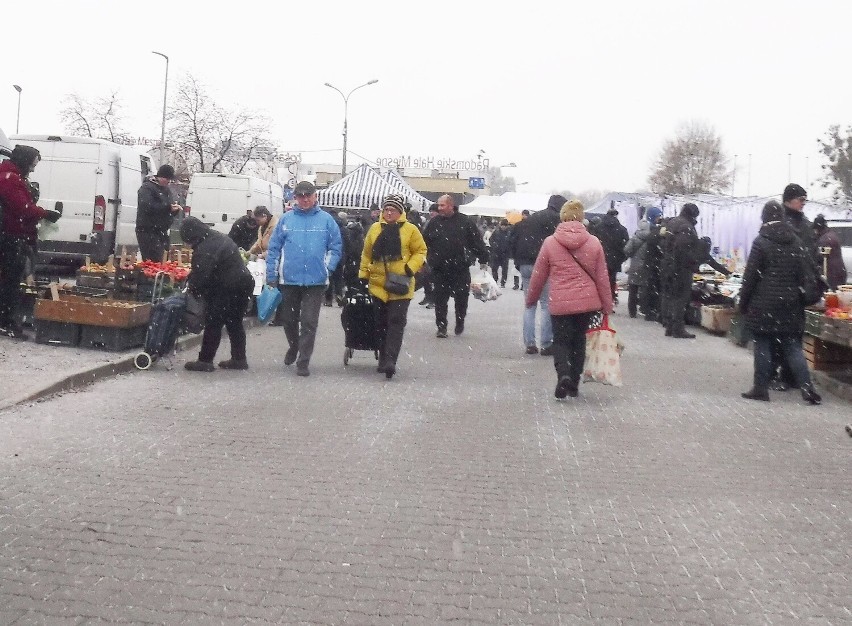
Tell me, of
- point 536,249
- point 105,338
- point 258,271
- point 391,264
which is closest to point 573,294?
point 391,264

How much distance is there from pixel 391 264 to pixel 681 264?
6916 millimetres

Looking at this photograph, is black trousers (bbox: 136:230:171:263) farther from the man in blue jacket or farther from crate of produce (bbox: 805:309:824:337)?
crate of produce (bbox: 805:309:824:337)

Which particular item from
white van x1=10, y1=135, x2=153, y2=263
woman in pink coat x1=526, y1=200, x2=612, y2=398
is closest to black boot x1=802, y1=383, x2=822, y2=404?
woman in pink coat x1=526, y1=200, x2=612, y2=398

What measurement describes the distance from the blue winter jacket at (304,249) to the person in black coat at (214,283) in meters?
0.35

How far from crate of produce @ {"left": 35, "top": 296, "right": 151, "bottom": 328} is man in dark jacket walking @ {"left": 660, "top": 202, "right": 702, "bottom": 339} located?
8.35m

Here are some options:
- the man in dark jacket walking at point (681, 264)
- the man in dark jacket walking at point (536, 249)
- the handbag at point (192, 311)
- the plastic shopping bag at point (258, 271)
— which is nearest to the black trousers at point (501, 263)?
the man in dark jacket walking at point (681, 264)

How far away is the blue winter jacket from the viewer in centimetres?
1114

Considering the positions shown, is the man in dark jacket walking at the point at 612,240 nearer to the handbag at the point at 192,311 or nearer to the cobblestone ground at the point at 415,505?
the cobblestone ground at the point at 415,505

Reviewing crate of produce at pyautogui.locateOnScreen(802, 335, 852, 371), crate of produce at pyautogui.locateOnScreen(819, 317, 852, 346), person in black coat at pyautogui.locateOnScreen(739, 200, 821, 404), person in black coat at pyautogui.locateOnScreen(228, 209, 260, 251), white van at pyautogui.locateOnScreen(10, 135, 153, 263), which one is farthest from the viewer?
white van at pyautogui.locateOnScreen(10, 135, 153, 263)

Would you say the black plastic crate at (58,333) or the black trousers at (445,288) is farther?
the black trousers at (445,288)

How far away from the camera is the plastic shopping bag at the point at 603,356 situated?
1001cm

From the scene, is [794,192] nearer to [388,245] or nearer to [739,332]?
[388,245]

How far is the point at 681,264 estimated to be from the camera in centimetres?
1664

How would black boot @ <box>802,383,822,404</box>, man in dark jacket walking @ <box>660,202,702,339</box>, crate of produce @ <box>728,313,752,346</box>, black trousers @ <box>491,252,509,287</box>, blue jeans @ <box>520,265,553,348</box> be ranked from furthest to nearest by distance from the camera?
black trousers @ <box>491,252,509,287</box> < man in dark jacket walking @ <box>660,202,702,339</box> < crate of produce @ <box>728,313,752,346</box> < blue jeans @ <box>520,265,553,348</box> < black boot @ <box>802,383,822,404</box>
